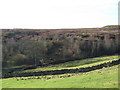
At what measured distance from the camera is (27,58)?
74688 mm

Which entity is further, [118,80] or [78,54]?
[78,54]

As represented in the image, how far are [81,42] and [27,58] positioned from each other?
26541 millimetres

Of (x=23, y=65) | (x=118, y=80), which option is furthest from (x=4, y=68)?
(x=118, y=80)

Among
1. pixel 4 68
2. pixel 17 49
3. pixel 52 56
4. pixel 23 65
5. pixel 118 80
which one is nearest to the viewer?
pixel 118 80

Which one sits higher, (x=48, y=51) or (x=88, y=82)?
(x=88, y=82)

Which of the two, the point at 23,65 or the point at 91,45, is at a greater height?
the point at 91,45

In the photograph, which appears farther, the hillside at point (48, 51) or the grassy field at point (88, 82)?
the hillside at point (48, 51)

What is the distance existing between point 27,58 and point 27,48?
24.5 feet

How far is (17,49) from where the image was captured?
276 ft

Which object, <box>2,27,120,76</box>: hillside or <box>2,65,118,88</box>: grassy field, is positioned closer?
<box>2,65,118,88</box>: grassy field

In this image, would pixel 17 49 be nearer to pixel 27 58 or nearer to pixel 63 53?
pixel 27 58

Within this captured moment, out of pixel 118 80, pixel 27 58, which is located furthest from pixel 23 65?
pixel 118 80

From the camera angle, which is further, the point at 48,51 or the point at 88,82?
the point at 48,51

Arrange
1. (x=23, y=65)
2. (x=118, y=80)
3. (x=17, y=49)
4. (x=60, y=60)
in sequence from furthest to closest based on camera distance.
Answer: (x=17, y=49)
(x=60, y=60)
(x=23, y=65)
(x=118, y=80)
